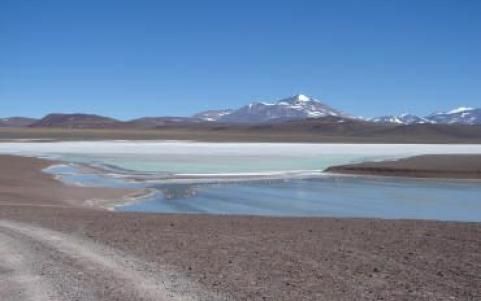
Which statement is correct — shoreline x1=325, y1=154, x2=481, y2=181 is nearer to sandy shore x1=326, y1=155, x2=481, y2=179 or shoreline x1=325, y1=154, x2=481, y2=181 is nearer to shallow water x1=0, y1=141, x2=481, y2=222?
sandy shore x1=326, y1=155, x2=481, y2=179

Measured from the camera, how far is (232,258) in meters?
9.57

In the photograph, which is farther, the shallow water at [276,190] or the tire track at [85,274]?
the shallow water at [276,190]

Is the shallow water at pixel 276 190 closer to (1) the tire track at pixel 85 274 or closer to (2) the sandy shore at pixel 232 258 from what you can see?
(2) the sandy shore at pixel 232 258

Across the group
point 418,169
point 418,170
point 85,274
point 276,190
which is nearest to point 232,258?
point 85,274

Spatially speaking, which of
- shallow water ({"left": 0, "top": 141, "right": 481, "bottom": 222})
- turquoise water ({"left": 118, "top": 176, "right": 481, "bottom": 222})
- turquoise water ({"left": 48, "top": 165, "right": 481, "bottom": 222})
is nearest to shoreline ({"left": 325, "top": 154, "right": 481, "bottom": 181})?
shallow water ({"left": 0, "top": 141, "right": 481, "bottom": 222})

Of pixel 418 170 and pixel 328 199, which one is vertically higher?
pixel 418 170

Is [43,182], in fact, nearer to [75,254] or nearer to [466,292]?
[75,254]

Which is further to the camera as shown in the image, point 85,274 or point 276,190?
point 276,190

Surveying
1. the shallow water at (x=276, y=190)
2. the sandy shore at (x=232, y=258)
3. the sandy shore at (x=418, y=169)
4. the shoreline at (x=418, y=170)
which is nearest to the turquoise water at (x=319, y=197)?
the shallow water at (x=276, y=190)

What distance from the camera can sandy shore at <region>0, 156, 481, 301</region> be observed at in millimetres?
7480

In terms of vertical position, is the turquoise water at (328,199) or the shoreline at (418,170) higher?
the shoreline at (418,170)

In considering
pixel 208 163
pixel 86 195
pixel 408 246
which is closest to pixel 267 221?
pixel 408 246

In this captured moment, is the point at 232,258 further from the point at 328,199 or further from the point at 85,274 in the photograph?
the point at 328,199

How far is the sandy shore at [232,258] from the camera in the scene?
24.5 ft
